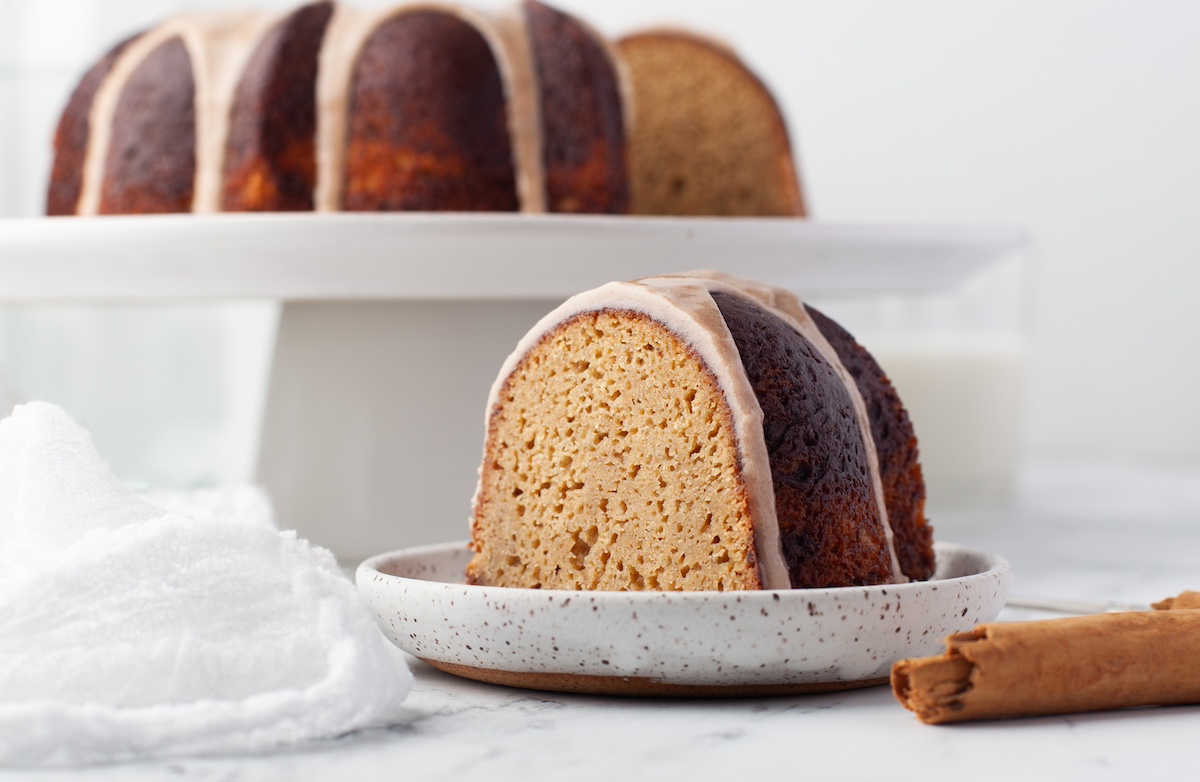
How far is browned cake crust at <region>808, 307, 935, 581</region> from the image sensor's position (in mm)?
820

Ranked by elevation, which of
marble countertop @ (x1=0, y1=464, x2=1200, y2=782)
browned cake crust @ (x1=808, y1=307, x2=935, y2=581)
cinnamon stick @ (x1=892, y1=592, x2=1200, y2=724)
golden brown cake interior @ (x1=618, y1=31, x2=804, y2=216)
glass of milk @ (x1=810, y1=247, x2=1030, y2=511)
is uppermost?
golden brown cake interior @ (x1=618, y1=31, x2=804, y2=216)

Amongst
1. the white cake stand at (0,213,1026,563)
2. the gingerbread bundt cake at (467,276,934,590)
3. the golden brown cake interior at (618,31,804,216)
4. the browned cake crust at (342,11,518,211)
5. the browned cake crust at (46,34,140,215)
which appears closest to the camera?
the gingerbread bundt cake at (467,276,934,590)

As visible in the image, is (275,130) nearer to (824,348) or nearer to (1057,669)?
(824,348)

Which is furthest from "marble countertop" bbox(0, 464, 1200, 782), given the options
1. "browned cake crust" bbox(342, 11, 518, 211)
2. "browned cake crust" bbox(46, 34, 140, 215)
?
"browned cake crust" bbox(46, 34, 140, 215)

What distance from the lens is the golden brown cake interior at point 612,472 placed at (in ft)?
2.30

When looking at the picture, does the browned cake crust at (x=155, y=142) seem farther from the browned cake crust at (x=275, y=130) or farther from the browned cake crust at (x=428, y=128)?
the browned cake crust at (x=428, y=128)

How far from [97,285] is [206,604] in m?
0.51

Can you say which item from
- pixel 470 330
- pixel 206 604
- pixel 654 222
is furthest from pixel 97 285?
pixel 206 604

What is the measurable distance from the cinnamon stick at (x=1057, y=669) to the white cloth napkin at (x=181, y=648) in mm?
228

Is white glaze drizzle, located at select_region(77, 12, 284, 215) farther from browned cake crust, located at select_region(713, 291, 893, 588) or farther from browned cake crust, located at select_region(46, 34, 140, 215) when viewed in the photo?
browned cake crust, located at select_region(713, 291, 893, 588)

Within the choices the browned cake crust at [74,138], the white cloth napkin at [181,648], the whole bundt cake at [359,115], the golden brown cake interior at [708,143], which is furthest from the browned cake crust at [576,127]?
the white cloth napkin at [181,648]

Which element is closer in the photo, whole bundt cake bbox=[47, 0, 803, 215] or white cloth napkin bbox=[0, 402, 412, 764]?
white cloth napkin bbox=[0, 402, 412, 764]

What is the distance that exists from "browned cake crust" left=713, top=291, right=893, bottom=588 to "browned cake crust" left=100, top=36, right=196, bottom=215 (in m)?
0.68

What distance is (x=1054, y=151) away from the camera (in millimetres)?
2551
